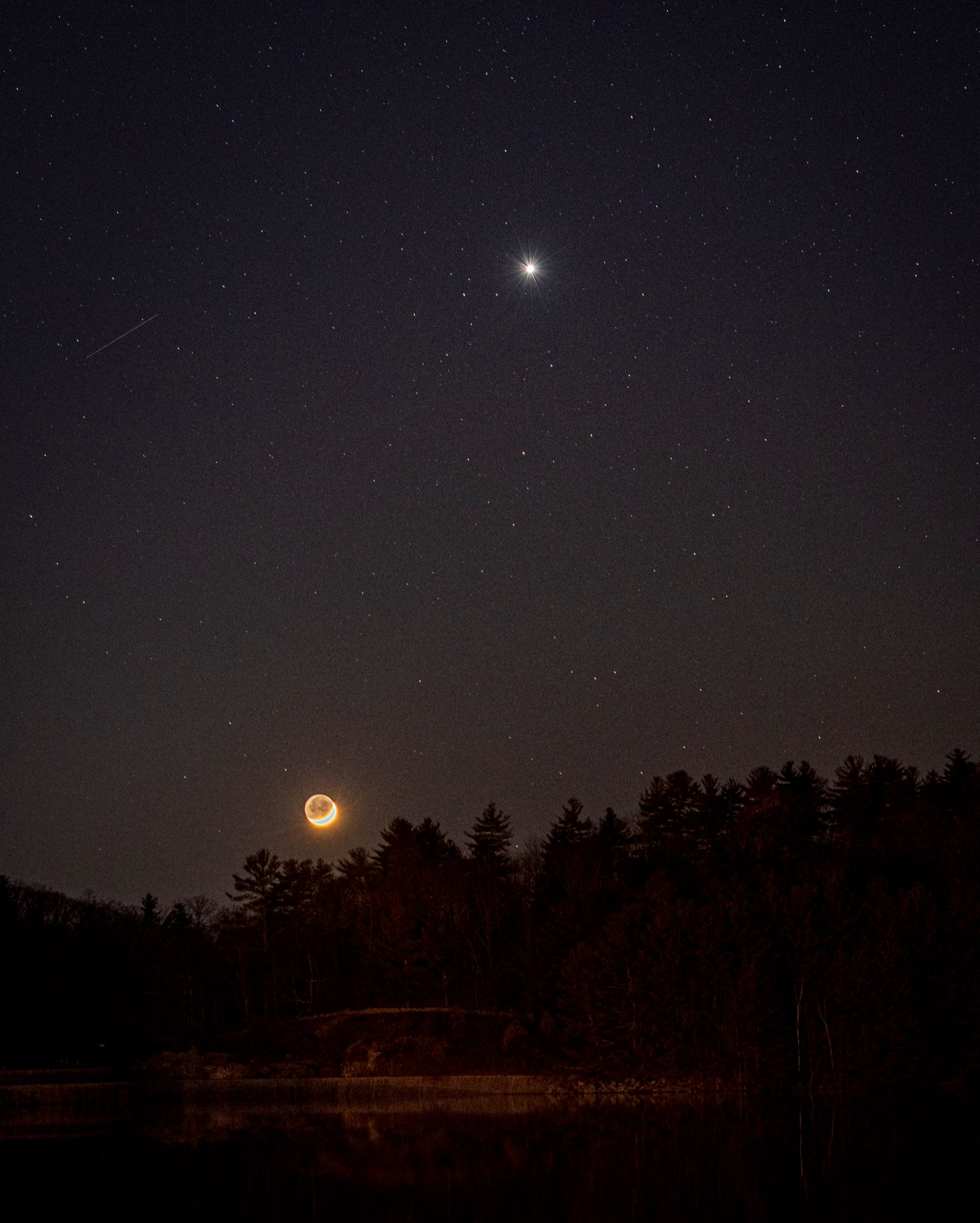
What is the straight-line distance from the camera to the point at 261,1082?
63.6 metres

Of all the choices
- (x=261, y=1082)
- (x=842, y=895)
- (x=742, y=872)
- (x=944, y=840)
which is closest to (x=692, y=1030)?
(x=842, y=895)

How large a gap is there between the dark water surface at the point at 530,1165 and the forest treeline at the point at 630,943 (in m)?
5.71

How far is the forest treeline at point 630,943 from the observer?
1912 inches

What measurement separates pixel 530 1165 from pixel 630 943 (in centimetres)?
2480

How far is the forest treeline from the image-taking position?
159 feet

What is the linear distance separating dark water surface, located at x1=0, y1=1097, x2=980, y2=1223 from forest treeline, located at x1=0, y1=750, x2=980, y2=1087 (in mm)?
5708

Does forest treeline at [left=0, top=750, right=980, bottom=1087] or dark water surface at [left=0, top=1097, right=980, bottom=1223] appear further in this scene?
forest treeline at [left=0, top=750, right=980, bottom=1087]

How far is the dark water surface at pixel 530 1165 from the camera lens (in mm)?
21359

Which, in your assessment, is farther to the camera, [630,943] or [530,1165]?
[630,943]

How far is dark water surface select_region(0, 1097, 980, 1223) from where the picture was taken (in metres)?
21.4

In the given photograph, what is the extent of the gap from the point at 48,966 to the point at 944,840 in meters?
52.2

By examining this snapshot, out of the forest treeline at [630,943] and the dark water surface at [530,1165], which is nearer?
the dark water surface at [530,1165]

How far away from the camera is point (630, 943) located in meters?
51.7

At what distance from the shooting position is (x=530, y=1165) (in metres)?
27.4
